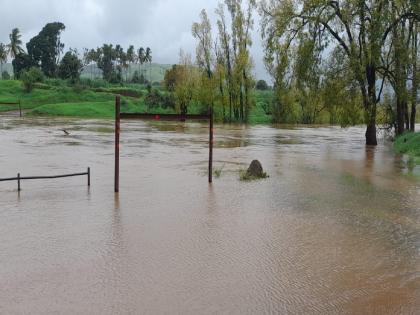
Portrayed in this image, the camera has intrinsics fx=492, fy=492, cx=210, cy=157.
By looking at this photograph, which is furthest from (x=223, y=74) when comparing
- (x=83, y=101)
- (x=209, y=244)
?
(x=209, y=244)

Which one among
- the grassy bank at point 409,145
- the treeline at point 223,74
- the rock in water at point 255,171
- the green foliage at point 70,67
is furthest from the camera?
the green foliage at point 70,67

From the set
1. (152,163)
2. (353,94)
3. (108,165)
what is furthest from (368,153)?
(108,165)

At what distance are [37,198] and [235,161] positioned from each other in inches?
328

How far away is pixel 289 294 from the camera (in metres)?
5.20

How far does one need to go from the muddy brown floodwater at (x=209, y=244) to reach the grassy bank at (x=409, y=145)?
6.33 metres

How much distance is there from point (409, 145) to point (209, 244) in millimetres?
16851

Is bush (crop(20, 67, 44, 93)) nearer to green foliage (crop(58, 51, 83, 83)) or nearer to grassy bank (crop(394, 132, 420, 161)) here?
green foliage (crop(58, 51, 83, 83))

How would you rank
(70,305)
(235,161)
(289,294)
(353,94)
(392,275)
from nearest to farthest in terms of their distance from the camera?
(70,305) → (289,294) → (392,275) → (235,161) → (353,94)

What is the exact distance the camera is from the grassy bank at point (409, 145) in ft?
64.9

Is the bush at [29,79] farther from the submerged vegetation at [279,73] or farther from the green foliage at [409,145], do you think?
the green foliage at [409,145]

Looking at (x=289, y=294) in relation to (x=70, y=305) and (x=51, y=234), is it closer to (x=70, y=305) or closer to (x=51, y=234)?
(x=70, y=305)

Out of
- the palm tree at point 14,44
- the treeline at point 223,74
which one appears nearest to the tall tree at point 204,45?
the treeline at point 223,74

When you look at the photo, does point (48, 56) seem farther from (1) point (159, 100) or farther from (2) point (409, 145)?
(2) point (409, 145)

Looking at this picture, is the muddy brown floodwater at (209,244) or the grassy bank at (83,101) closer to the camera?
the muddy brown floodwater at (209,244)
